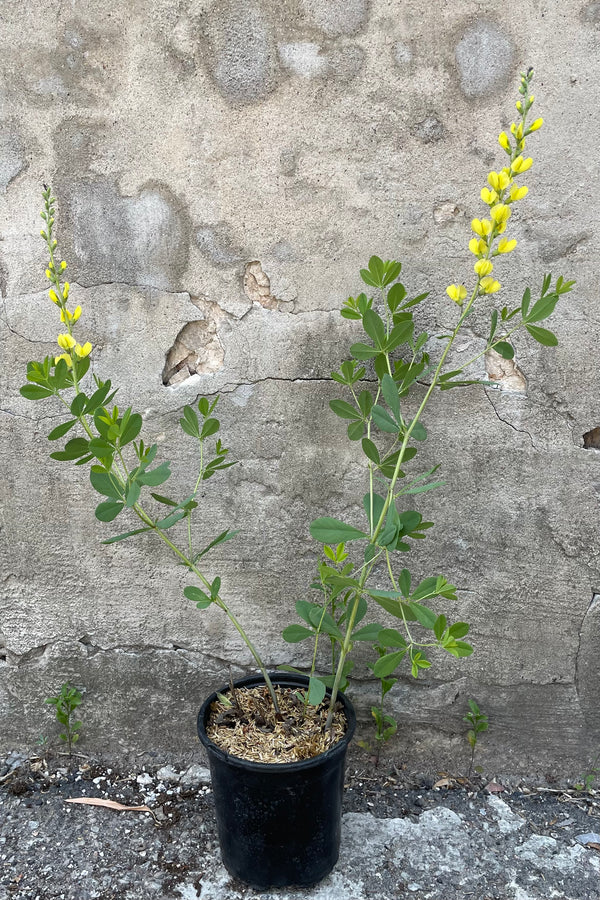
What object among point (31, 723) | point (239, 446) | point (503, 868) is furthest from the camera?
point (31, 723)

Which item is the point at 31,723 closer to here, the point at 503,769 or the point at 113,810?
the point at 113,810

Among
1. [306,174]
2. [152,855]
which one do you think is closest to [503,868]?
[152,855]

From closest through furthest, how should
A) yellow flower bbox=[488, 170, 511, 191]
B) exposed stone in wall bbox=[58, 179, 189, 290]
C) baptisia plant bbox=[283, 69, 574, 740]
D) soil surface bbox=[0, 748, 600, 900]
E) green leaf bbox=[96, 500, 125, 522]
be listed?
yellow flower bbox=[488, 170, 511, 191] → baptisia plant bbox=[283, 69, 574, 740] → green leaf bbox=[96, 500, 125, 522] → soil surface bbox=[0, 748, 600, 900] → exposed stone in wall bbox=[58, 179, 189, 290]

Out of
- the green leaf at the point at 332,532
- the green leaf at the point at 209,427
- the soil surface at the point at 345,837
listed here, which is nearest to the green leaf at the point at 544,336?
the green leaf at the point at 332,532

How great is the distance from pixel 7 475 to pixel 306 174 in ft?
4.03

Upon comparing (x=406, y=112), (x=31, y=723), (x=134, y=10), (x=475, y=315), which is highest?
(x=134, y=10)

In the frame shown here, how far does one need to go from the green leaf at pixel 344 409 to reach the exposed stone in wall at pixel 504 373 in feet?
1.39

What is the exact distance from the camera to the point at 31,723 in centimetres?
222

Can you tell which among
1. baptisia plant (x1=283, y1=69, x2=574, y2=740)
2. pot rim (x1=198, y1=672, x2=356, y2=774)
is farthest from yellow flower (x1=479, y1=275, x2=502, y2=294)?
pot rim (x1=198, y1=672, x2=356, y2=774)

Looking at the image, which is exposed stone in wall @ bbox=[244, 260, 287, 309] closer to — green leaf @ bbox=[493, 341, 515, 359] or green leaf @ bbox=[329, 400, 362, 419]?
green leaf @ bbox=[329, 400, 362, 419]

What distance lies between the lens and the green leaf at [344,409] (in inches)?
73.3

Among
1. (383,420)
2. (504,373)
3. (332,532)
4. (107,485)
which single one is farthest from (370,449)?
(107,485)

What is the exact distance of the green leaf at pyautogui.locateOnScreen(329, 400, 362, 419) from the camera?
1.86 m

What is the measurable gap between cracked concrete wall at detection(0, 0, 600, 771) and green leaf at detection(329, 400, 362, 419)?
0.16 metres
